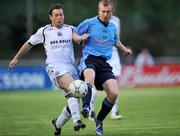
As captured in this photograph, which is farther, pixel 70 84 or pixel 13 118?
pixel 13 118

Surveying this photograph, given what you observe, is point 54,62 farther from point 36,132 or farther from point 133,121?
point 133,121

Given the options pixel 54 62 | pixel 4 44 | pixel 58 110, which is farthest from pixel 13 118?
pixel 4 44

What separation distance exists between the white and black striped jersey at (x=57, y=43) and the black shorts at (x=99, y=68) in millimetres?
402

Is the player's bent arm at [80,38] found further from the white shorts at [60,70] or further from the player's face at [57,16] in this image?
→ the white shorts at [60,70]

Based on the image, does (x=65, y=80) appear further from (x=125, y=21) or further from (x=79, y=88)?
(x=125, y=21)

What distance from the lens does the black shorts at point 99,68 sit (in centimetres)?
1214

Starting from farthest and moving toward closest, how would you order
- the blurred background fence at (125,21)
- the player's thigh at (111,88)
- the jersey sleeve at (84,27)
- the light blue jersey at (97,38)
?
the blurred background fence at (125,21)
the jersey sleeve at (84,27)
the light blue jersey at (97,38)
the player's thigh at (111,88)

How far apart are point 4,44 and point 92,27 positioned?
4260cm

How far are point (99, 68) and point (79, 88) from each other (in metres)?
0.95

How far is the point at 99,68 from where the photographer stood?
12219 mm

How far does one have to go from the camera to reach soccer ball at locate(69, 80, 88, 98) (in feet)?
37.4

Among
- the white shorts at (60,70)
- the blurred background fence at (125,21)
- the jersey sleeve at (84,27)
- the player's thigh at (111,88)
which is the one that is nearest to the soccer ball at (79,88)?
the player's thigh at (111,88)

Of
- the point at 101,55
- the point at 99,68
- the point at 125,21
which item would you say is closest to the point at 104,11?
the point at 101,55

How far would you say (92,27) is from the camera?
12375 mm
